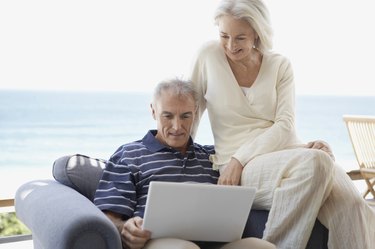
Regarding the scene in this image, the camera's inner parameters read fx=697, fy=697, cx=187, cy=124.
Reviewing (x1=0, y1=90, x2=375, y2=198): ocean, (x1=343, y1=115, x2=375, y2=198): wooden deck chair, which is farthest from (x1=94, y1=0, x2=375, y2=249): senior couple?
(x1=0, y1=90, x2=375, y2=198): ocean

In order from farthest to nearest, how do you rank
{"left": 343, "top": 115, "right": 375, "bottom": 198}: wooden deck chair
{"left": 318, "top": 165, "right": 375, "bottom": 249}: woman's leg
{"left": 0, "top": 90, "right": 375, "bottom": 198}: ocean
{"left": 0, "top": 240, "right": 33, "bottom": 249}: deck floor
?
{"left": 0, "top": 90, "right": 375, "bottom": 198}: ocean
{"left": 343, "top": 115, "right": 375, "bottom": 198}: wooden deck chair
{"left": 0, "top": 240, "right": 33, "bottom": 249}: deck floor
{"left": 318, "top": 165, "right": 375, "bottom": 249}: woman's leg

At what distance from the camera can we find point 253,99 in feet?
10.2

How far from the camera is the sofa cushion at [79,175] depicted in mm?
2799

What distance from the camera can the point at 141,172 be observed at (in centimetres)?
273

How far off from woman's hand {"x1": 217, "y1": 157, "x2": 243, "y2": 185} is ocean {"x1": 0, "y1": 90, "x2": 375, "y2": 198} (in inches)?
507

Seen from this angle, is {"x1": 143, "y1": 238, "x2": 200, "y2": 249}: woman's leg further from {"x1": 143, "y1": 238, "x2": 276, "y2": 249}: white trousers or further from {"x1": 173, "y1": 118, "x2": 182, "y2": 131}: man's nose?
{"x1": 173, "y1": 118, "x2": 182, "y2": 131}: man's nose

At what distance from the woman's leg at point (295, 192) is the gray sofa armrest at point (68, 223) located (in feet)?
2.43

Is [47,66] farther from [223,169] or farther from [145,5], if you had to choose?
[223,169]

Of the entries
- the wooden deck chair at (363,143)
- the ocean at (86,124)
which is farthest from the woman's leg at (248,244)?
the ocean at (86,124)

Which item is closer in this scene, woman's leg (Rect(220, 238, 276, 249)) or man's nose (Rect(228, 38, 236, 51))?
woman's leg (Rect(220, 238, 276, 249))

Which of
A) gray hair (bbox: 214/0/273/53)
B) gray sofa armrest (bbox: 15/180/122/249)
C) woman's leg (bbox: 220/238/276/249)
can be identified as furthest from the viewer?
gray hair (bbox: 214/0/273/53)

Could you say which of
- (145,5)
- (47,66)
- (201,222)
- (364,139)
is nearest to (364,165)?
(364,139)

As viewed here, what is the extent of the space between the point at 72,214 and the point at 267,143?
1.04 m

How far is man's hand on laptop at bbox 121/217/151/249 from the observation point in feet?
7.75
